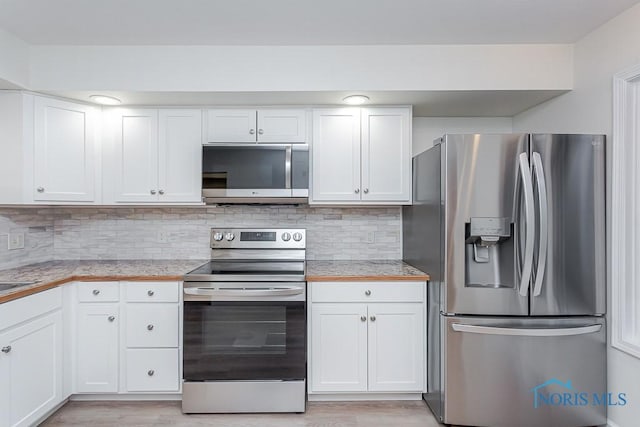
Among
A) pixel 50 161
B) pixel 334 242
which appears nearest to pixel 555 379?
pixel 334 242

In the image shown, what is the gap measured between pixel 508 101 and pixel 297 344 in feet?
7.40

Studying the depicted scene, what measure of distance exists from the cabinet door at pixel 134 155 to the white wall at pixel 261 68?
0.38 metres

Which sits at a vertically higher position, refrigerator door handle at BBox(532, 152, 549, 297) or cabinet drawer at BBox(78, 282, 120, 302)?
refrigerator door handle at BBox(532, 152, 549, 297)

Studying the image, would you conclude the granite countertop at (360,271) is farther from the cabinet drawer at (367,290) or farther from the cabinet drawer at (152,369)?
the cabinet drawer at (152,369)

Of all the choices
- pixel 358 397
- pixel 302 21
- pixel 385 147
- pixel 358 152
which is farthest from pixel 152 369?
pixel 302 21

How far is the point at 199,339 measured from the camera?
2.33 meters

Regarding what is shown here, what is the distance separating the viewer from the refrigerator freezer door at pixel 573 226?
6.95 feet

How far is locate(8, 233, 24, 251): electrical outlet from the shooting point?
270 cm

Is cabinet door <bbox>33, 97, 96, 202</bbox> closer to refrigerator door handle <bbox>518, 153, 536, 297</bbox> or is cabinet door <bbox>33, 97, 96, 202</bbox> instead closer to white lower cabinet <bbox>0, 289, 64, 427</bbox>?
white lower cabinet <bbox>0, 289, 64, 427</bbox>

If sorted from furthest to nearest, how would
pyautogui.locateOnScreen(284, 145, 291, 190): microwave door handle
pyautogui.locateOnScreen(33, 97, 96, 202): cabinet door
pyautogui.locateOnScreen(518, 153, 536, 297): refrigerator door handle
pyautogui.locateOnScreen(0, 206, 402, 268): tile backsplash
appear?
pyautogui.locateOnScreen(0, 206, 402, 268): tile backsplash → pyautogui.locateOnScreen(284, 145, 291, 190): microwave door handle → pyautogui.locateOnScreen(33, 97, 96, 202): cabinet door → pyautogui.locateOnScreen(518, 153, 536, 297): refrigerator door handle

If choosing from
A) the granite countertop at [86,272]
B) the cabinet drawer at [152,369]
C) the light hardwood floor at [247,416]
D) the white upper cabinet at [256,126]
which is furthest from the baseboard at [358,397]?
the white upper cabinet at [256,126]

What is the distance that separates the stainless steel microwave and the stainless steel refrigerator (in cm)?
102

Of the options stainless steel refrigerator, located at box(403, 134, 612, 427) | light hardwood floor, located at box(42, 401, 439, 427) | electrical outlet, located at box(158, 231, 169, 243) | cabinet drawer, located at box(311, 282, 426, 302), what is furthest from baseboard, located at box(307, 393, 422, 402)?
electrical outlet, located at box(158, 231, 169, 243)

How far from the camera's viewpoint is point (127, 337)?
243 centimetres
